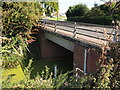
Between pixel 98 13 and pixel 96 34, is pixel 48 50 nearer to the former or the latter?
pixel 96 34

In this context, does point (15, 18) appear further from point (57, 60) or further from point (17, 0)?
point (57, 60)

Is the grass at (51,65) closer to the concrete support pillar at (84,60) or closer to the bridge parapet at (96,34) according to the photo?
the bridge parapet at (96,34)

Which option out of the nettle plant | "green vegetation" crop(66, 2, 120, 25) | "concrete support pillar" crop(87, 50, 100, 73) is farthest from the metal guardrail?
"green vegetation" crop(66, 2, 120, 25)

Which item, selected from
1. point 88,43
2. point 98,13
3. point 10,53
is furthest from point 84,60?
point 98,13

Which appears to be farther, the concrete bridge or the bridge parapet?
the concrete bridge

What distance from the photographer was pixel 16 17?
426 inches

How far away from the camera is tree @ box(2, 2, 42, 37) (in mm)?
10820

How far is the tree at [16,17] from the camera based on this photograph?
10.8 meters

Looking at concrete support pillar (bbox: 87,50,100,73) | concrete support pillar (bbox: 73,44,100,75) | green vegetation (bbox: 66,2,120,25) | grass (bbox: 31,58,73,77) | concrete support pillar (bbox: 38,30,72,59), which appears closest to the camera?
concrete support pillar (bbox: 87,50,100,73)

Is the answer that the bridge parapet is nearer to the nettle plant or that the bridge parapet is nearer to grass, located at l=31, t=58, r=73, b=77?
the nettle plant

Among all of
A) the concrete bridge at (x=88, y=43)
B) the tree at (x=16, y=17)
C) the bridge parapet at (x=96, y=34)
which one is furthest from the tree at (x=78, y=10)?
the bridge parapet at (x=96, y=34)

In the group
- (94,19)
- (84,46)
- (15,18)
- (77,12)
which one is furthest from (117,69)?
(77,12)

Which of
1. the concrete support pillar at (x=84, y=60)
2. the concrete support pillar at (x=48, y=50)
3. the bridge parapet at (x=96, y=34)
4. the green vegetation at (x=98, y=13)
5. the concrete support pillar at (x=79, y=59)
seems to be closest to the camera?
the bridge parapet at (x=96, y=34)

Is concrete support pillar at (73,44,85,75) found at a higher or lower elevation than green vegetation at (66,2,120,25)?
lower
